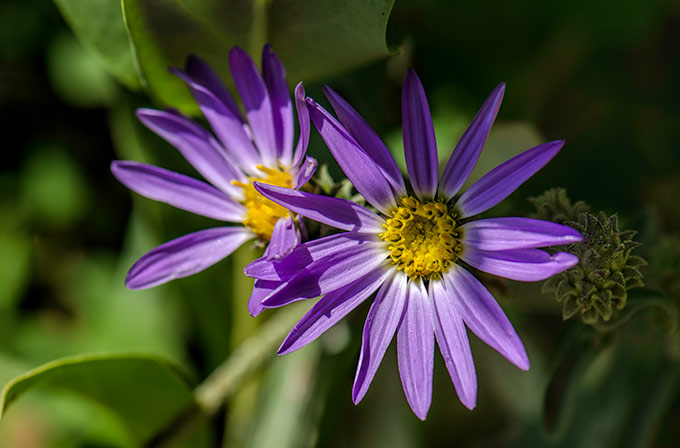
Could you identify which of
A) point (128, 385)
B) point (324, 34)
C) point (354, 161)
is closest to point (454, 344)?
point (354, 161)

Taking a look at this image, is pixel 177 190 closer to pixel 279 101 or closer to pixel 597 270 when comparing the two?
pixel 279 101

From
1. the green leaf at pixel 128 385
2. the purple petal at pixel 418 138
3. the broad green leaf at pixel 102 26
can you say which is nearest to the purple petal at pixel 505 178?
the purple petal at pixel 418 138

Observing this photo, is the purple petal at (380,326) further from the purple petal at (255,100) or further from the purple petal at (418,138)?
the purple petal at (255,100)

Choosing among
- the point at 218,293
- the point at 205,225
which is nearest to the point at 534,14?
the point at 205,225

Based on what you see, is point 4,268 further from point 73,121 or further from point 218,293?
point 218,293

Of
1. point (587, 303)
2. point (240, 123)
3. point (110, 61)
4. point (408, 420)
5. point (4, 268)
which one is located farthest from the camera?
point (4, 268)

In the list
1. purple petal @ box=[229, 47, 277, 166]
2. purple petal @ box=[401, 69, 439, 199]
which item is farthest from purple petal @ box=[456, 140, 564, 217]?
purple petal @ box=[229, 47, 277, 166]
